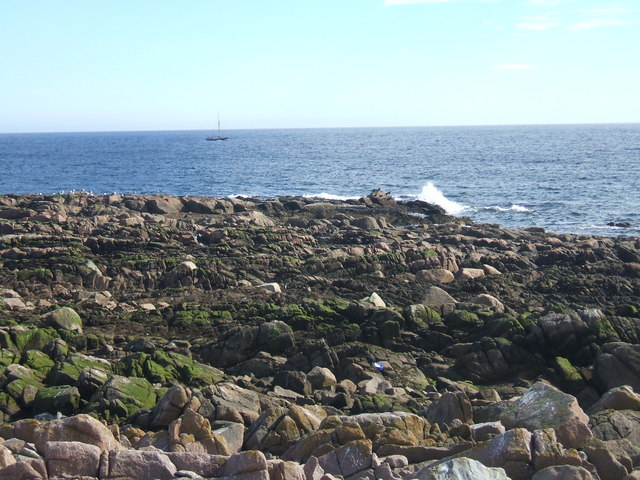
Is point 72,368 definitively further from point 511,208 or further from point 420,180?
point 420,180

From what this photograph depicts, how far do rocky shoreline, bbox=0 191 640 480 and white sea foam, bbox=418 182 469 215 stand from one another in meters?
16.6

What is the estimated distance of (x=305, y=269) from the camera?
106 feet

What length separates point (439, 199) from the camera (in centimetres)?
6931

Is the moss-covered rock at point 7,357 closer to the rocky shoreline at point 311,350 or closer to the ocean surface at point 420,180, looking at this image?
the rocky shoreline at point 311,350

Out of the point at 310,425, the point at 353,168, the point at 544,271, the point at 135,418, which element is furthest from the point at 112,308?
the point at 353,168

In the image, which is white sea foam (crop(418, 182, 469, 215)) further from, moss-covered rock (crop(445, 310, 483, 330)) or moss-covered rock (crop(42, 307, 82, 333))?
moss-covered rock (crop(42, 307, 82, 333))

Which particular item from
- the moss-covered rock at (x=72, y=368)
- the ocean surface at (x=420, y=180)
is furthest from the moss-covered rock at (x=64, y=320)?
the ocean surface at (x=420, y=180)

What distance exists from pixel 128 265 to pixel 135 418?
55.8 feet

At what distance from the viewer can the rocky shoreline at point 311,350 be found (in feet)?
35.0

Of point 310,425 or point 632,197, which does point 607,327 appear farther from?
point 632,197

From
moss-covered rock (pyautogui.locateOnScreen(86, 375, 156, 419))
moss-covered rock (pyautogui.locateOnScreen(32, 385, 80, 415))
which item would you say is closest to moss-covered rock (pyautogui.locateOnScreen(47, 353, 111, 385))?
moss-covered rock (pyautogui.locateOnScreen(32, 385, 80, 415))

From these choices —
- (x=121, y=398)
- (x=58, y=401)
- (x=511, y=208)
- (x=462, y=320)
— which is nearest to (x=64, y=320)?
(x=58, y=401)

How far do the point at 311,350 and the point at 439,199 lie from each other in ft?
166

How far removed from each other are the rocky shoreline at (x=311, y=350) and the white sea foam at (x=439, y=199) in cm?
1656
